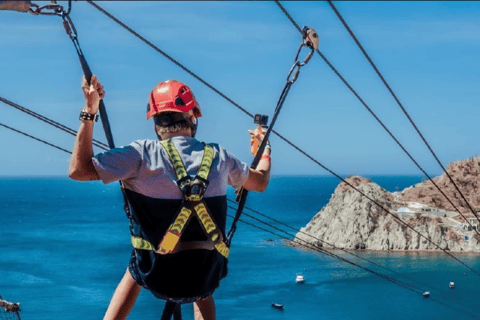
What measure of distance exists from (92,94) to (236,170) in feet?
2.50

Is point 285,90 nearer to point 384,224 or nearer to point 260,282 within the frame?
point 260,282

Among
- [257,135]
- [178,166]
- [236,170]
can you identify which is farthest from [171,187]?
[257,135]

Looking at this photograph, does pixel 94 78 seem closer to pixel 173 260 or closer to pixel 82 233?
pixel 173 260

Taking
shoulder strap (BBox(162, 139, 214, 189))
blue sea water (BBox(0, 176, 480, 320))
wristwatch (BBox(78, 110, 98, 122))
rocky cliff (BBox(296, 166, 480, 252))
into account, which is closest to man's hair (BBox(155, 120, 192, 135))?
shoulder strap (BBox(162, 139, 214, 189))

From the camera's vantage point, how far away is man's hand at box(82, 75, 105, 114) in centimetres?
254

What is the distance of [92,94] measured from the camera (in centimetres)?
257

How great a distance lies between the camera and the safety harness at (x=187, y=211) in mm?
2582

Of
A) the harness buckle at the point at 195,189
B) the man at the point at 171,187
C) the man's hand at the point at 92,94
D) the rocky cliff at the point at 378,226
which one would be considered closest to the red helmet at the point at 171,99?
the man at the point at 171,187

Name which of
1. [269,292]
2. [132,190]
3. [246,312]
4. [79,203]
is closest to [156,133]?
[132,190]

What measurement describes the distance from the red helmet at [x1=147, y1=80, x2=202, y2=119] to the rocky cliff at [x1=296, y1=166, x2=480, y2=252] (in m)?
71.4

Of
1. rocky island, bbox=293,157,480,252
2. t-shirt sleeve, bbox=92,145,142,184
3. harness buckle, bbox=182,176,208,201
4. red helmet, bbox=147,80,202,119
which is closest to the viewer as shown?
t-shirt sleeve, bbox=92,145,142,184

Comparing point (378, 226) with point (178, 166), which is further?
point (378, 226)

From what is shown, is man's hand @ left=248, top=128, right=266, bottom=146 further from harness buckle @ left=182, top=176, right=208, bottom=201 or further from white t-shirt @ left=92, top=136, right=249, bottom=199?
harness buckle @ left=182, top=176, right=208, bottom=201

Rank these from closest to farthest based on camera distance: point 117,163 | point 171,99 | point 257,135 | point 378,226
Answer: point 117,163 → point 171,99 → point 257,135 → point 378,226
